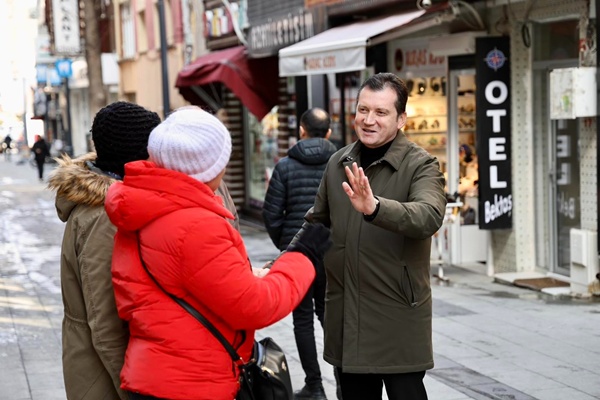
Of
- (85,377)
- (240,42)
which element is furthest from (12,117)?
(85,377)

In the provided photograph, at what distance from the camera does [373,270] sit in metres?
4.28

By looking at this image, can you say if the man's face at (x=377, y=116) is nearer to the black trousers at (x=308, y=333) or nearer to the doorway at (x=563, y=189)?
the black trousers at (x=308, y=333)

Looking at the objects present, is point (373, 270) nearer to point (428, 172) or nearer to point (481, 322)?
point (428, 172)

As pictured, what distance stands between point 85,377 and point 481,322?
6.15 metres

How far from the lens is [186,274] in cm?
308

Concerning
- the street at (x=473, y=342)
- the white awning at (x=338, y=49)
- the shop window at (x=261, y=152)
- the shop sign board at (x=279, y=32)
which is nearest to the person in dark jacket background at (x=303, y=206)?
the street at (x=473, y=342)

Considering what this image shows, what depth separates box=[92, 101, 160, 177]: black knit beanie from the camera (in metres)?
3.80

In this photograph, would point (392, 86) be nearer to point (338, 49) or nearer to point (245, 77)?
point (338, 49)

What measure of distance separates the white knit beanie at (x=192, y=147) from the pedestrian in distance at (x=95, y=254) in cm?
52

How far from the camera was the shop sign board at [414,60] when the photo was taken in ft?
44.3

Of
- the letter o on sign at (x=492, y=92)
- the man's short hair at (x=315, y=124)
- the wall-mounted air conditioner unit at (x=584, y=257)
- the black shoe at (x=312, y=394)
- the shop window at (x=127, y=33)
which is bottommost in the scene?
the black shoe at (x=312, y=394)

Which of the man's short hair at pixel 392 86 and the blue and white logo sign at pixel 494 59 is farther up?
the blue and white logo sign at pixel 494 59

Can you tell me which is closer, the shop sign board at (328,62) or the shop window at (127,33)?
the shop sign board at (328,62)

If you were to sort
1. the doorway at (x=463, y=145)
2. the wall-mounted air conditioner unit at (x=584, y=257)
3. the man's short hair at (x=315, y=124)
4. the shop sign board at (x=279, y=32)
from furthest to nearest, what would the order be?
the shop sign board at (x=279, y=32) < the doorway at (x=463, y=145) < the wall-mounted air conditioner unit at (x=584, y=257) < the man's short hair at (x=315, y=124)
